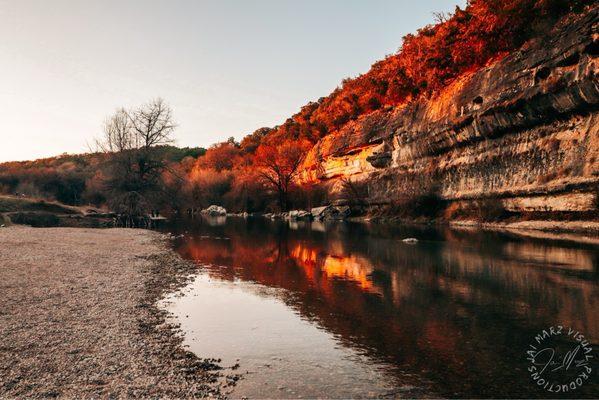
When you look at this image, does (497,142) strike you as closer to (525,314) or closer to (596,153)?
(596,153)

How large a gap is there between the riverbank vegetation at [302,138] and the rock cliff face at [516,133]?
2593 mm

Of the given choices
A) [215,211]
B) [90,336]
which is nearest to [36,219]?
[90,336]

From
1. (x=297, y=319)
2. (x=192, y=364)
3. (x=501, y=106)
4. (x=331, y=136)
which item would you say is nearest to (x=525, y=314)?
(x=297, y=319)

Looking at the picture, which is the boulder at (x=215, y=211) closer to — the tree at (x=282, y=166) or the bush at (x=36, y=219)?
the tree at (x=282, y=166)

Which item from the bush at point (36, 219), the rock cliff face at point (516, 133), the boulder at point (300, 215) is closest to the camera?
the rock cliff face at point (516, 133)

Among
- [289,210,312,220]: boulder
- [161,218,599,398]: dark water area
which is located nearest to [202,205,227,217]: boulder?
[289,210,312,220]: boulder

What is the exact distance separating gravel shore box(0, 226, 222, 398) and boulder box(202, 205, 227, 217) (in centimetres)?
6534

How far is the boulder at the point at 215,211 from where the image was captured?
259ft

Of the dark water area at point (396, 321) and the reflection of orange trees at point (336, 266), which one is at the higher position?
the reflection of orange trees at point (336, 266)

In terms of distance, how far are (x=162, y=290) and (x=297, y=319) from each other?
441cm

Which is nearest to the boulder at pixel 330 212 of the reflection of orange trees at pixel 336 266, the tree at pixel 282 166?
the tree at pixel 282 166

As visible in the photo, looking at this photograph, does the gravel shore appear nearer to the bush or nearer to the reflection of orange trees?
the reflection of orange trees

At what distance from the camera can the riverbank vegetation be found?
125 ft

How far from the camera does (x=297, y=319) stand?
9031mm
